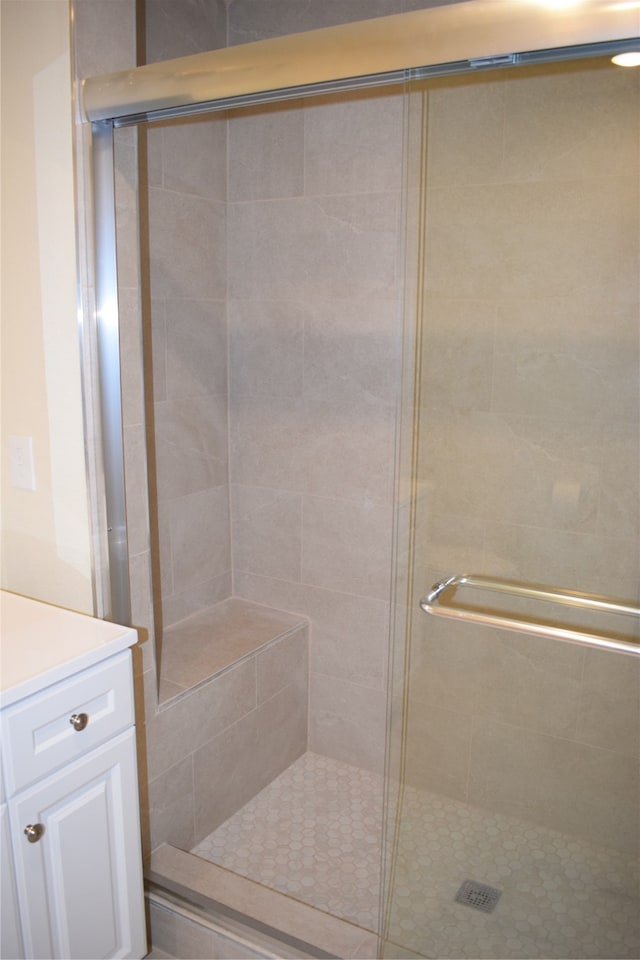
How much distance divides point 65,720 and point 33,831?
20cm

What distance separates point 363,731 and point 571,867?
1.19 m

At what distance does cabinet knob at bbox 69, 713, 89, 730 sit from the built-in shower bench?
1.94 ft

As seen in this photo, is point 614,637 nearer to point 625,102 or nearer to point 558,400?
point 558,400

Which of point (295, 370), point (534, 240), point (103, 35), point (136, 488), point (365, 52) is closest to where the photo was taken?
point (365, 52)

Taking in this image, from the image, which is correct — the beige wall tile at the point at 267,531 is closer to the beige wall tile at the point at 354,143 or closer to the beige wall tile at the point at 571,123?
the beige wall tile at the point at 354,143

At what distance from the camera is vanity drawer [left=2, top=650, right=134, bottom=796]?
4.42 ft

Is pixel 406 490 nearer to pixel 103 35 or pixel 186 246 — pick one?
pixel 103 35

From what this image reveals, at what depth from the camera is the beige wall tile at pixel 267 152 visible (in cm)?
241

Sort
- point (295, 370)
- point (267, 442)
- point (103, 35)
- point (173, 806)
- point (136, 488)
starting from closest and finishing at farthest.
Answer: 1. point (103, 35)
2. point (136, 488)
3. point (173, 806)
4. point (295, 370)
5. point (267, 442)

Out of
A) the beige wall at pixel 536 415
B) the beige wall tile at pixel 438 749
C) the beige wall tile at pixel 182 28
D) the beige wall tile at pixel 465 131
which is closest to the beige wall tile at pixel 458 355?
the beige wall at pixel 536 415

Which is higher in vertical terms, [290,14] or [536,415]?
[290,14]

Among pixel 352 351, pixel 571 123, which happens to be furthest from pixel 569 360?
pixel 352 351

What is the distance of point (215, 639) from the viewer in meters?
2.47

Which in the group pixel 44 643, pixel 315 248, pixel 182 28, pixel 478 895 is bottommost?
pixel 478 895
